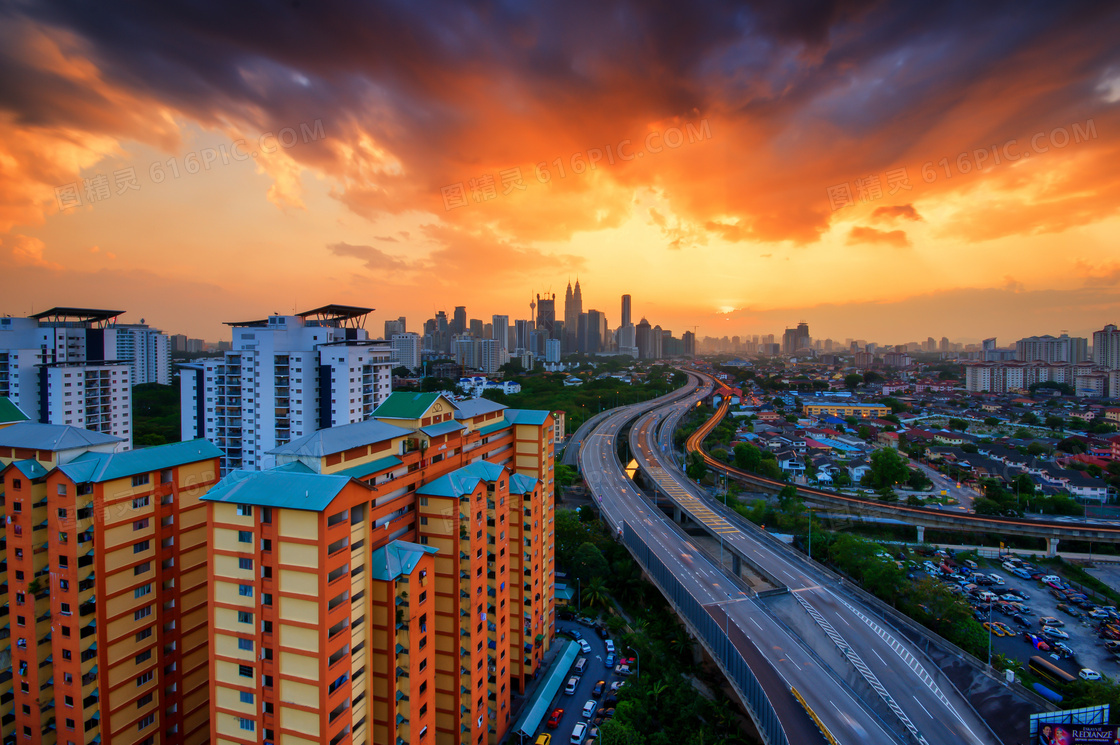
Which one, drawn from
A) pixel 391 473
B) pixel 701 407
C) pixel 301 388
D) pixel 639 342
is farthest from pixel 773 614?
pixel 639 342

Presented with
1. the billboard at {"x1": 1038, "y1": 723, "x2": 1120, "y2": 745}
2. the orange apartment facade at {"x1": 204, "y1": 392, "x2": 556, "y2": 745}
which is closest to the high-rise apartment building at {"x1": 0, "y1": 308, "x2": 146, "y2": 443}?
the orange apartment facade at {"x1": 204, "y1": 392, "x2": 556, "y2": 745}

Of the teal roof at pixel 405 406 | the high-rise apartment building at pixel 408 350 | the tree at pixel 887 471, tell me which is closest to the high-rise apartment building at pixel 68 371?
the teal roof at pixel 405 406

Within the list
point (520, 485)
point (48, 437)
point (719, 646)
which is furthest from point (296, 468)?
point (719, 646)

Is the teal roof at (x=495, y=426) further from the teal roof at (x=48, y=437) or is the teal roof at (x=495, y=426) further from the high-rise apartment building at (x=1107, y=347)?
the high-rise apartment building at (x=1107, y=347)

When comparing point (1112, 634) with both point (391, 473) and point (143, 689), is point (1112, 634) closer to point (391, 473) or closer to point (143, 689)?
point (391, 473)

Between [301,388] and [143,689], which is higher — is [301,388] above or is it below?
above

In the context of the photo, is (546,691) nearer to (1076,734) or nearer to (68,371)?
(1076,734)
